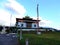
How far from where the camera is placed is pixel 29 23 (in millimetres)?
68625

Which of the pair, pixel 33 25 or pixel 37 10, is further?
pixel 33 25

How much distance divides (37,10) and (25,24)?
2650cm

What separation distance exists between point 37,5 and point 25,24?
2746cm

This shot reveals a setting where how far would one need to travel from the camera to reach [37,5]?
41656mm

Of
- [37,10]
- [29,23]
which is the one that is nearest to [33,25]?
[29,23]

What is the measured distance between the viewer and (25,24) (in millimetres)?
68625

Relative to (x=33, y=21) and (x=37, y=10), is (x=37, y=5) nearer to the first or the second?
(x=37, y=10)

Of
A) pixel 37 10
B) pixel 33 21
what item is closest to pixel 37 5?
pixel 37 10

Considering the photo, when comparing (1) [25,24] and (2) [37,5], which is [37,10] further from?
(1) [25,24]

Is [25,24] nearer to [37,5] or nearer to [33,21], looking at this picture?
[33,21]

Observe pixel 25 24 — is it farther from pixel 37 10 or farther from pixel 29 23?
pixel 37 10

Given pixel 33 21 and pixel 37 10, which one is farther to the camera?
pixel 33 21

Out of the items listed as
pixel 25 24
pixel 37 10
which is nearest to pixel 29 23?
pixel 25 24

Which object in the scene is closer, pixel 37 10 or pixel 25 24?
pixel 37 10
